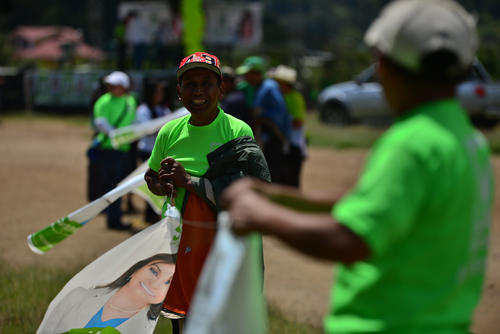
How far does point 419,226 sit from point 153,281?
203 cm

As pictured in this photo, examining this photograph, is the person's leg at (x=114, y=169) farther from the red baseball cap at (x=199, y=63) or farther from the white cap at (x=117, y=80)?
the red baseball cap at (x=199, y=63)

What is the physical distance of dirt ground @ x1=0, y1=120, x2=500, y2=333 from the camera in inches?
230

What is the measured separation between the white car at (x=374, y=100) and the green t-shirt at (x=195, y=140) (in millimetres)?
12996

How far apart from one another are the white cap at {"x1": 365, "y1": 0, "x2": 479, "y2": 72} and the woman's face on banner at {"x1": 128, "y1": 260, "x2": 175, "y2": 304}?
202 centimetres

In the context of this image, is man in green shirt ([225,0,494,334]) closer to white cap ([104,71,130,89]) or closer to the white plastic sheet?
the white plastic sheet

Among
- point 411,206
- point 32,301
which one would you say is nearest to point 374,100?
point 32,301

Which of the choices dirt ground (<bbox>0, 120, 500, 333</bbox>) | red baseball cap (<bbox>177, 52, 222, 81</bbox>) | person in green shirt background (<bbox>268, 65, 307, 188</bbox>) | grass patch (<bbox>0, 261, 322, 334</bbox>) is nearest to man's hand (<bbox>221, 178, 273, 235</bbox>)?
dirt ground (<bbox>0, 120, 500, 333</bbox>)

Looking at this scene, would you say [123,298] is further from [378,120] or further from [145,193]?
[378,120]

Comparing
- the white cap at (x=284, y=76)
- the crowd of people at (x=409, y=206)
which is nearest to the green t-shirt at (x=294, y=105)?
the white cap at (x=284, y=76)

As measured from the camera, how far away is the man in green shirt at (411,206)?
1.59m

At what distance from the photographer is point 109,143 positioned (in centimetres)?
815

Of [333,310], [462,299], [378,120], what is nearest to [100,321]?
[333,310]

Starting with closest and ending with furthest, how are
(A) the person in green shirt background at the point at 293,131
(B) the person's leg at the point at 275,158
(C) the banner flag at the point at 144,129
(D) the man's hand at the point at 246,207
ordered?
(D) the man's hand at the point at 246,207
(C) the banner flag at the point at 144,129
(B) the person's leg at the point at 275,158
(A) the person in green shirt background at the point at 293,131

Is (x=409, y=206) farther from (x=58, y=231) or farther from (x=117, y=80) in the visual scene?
(x=117, y=80)
